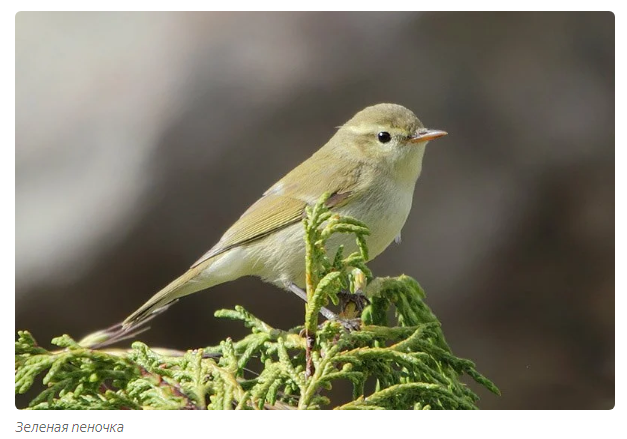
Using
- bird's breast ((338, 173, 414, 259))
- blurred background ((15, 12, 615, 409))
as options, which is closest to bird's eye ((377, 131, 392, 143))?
bird's breast ((338, 173, 414, 259))

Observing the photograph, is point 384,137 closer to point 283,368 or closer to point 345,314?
point 345,314

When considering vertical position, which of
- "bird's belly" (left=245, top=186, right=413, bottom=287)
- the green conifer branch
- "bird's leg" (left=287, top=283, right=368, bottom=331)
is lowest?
the green conifer branch

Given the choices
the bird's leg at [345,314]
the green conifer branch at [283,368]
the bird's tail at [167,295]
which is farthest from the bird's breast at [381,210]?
the green conifer branch at [283,368]

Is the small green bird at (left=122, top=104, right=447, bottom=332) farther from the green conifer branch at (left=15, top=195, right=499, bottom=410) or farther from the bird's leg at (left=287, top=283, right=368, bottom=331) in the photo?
the green conifer branch at (left=15, top=195, right=499, bottom=410)

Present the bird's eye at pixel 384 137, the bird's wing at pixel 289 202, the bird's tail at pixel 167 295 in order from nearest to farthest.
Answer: the bird's tail at pixel 167 295 < the bird's wing at pixel 289 202 < the bird's eye at pixel 384 137

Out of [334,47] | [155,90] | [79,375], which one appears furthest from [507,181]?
[79,375]

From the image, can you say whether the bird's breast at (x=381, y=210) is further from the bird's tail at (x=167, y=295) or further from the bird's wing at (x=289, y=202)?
the bird's tail at (x=167, y=295)

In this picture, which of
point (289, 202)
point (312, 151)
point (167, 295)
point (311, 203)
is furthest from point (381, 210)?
point (312, 151)
